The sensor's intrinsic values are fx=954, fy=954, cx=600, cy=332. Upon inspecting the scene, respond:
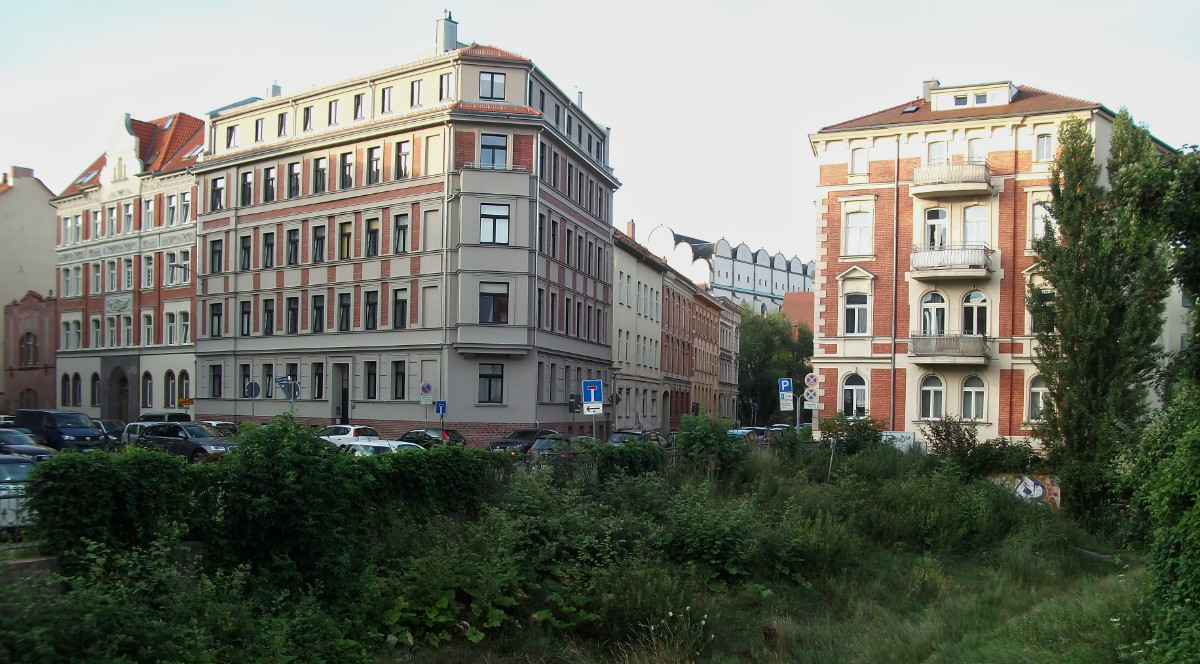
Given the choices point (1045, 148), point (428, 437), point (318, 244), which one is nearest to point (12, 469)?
point (428, 437)

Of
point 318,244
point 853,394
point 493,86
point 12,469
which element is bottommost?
point 12,469

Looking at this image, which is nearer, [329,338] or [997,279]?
[997,279]

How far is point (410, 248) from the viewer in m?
45.4

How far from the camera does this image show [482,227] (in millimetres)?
43938

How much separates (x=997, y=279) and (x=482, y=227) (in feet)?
72.6

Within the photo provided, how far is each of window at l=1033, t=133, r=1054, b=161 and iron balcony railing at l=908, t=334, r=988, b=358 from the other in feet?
23.7

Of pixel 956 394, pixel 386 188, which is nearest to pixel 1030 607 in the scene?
pixel 956 394

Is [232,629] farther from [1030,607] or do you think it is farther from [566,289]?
[566,289]

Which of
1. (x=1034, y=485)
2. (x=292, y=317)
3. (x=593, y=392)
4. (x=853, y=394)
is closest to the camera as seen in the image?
(x=1034, y=485)

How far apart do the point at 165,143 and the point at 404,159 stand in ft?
83.4

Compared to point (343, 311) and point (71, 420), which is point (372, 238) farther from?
point (71, 420)

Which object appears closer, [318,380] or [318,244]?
[318,380]

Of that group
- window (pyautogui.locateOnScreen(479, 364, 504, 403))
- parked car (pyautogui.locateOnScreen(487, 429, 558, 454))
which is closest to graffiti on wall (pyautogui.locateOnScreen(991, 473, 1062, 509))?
parked car (pyautogui.locateOnScreen(487, 429, 558, 454))

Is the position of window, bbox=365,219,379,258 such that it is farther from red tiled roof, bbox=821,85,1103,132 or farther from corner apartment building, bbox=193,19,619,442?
red tiled roof, bbox=821,85,1103,132
